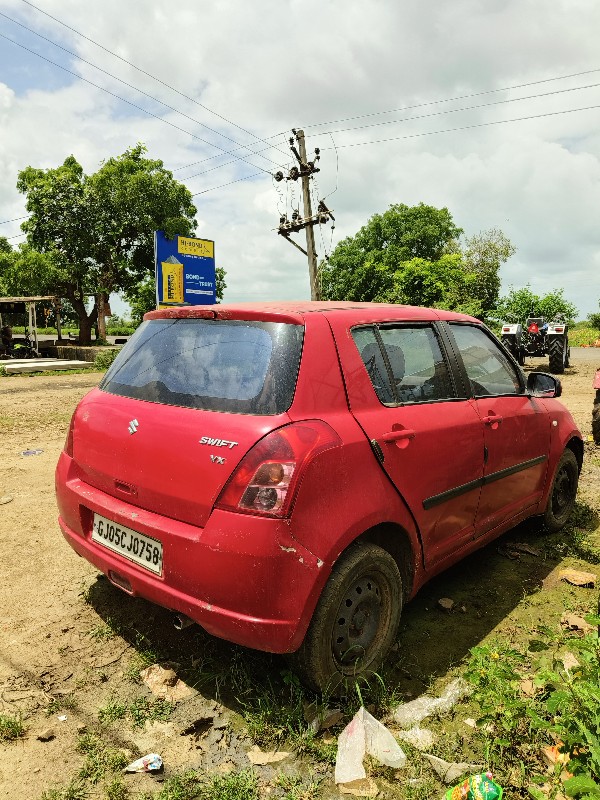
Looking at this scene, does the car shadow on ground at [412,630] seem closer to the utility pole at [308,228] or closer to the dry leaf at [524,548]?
the dry leaf at [524,548]

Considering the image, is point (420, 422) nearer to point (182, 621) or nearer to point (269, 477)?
point (269, 477)

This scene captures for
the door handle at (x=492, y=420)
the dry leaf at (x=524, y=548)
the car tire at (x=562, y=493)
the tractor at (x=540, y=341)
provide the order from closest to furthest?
the door handle at (x=492, y=420) < the dry leaf at (x=524, y=548) < the car tire at (x=562, y=493) < the tractor at (x=540, y=341)

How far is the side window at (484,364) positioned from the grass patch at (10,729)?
2.78m

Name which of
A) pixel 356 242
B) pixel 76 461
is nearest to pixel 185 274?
pixel 76 461

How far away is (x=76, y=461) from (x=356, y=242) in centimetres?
4929

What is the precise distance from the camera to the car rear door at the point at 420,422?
2496 millimetres

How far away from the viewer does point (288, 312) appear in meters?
2.45

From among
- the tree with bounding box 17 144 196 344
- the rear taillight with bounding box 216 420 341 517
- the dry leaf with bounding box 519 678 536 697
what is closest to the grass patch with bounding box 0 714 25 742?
the rear taillight with bounding box 216 420 341 517

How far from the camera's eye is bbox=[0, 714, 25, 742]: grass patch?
2145 mm

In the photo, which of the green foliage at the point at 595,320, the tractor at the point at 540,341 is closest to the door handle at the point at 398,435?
the tractor at the point at 540,341

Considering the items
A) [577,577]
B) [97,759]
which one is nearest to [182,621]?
[97,759]

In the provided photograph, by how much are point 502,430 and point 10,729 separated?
9.45ft

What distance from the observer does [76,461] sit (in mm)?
2744

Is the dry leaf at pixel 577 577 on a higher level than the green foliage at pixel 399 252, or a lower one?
lower
